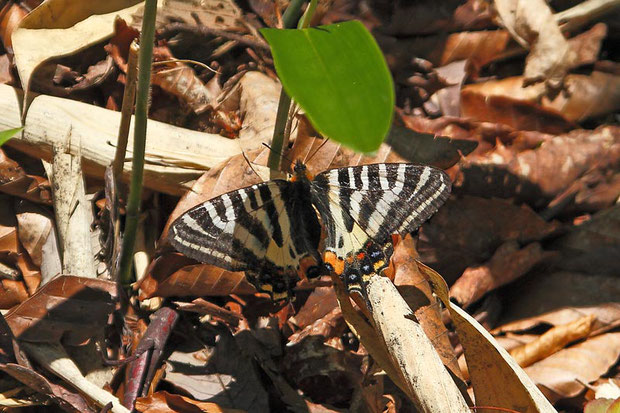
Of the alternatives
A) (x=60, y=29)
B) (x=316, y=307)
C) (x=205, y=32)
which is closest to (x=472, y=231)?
A: (x=316, y=307)

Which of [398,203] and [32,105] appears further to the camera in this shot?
[32,105]

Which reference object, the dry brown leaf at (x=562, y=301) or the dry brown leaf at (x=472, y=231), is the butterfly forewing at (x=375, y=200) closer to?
the dry brown leaf at (x=472, y=231)

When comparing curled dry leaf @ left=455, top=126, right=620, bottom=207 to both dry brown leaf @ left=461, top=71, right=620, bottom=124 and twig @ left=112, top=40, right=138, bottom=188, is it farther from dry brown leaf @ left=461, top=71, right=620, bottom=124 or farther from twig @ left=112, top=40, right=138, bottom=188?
twig @ left=112, top=40, right=138, bottom=188

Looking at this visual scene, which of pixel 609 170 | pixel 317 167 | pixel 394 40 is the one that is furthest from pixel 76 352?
pixel 609 170

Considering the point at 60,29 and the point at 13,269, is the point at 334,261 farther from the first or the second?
the point at 60,29

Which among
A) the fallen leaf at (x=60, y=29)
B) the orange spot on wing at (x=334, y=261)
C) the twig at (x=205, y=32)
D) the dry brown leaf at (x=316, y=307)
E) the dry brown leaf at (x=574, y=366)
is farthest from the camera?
the twig at (x=205, y=32)

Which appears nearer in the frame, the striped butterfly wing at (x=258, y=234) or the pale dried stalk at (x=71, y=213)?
the striped butterfly wing at (x=258, y=234)

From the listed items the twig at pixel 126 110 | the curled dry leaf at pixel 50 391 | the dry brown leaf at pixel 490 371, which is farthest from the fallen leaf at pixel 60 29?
the dry brown leaf at pixel 490 371

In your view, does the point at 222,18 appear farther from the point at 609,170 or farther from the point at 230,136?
the point at 609,170
